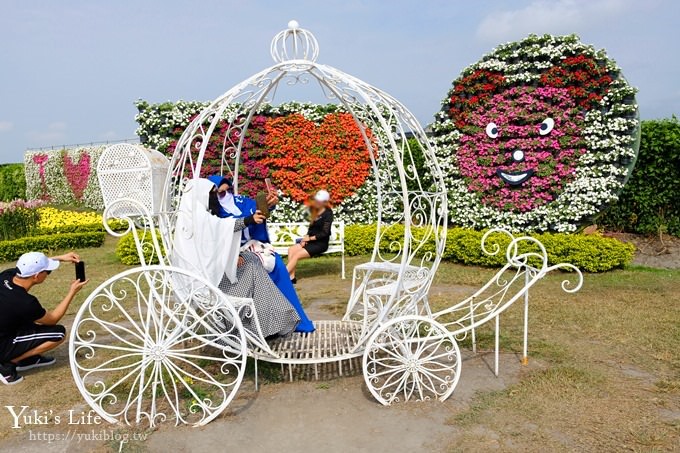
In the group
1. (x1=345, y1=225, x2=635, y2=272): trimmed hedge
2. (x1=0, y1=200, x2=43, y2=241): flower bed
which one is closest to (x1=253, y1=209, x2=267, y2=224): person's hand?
(x1=345, y1=225, x2=635, y2=272): trimmed hedge

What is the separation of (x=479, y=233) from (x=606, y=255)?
1.83 m

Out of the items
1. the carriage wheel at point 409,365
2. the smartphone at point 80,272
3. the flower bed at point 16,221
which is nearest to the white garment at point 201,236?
the smartphone at point 80,272

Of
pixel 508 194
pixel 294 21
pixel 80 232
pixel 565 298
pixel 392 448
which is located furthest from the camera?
pixel 80 232

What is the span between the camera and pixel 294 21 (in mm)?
3699

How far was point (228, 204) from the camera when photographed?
395cm

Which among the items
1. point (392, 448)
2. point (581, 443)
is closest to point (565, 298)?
point (581, 443)

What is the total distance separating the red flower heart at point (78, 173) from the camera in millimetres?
19156

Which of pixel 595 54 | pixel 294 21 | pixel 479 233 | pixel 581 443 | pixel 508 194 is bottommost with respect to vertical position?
pixel 581 443

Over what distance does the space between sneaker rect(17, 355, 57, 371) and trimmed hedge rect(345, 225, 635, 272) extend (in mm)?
5818

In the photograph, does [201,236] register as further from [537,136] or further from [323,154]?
[323,154]

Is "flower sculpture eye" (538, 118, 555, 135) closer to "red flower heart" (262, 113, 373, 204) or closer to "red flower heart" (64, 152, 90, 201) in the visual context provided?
"red flower heart" (262, 113, 373, 204)

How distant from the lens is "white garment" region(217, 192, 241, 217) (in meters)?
3.91

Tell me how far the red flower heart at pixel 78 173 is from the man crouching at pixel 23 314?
16.5m

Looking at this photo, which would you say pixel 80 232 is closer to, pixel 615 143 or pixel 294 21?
pixel 294 21
